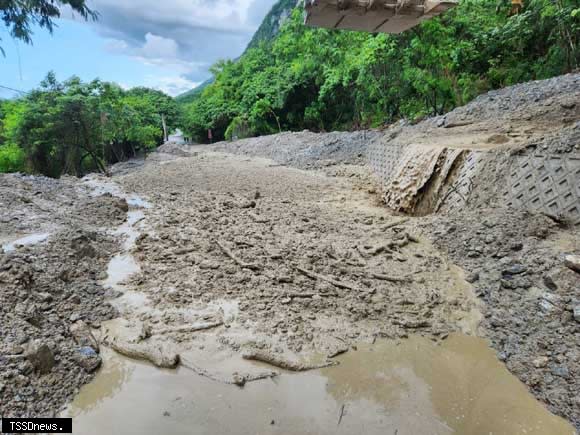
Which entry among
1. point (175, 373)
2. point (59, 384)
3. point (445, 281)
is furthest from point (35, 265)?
point (445, 281)

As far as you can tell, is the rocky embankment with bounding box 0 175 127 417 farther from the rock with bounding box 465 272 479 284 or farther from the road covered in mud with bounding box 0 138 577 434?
the rock with bounding box 465 272 479 284

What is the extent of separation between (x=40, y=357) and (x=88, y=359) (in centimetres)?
31

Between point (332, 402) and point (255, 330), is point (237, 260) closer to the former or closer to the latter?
point (255, 330)

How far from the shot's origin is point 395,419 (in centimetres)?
225

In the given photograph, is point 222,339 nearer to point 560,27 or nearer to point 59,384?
point 59,384

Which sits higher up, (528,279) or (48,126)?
(48,126)

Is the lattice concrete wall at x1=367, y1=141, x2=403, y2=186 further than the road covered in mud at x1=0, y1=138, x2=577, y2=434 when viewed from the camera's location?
Yes

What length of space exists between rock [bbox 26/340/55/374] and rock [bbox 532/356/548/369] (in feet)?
11.4

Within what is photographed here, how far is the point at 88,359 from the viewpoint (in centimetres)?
260

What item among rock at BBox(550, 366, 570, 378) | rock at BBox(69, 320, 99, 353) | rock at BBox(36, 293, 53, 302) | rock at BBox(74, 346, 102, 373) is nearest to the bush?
rock at BBox(36, 293, 53, 302)

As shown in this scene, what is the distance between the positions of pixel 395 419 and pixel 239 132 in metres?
22.4

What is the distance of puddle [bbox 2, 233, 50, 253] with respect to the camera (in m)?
4.00

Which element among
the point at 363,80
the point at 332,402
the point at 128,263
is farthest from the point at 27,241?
the point at 363,80

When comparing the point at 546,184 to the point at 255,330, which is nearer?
the point at 255,330
